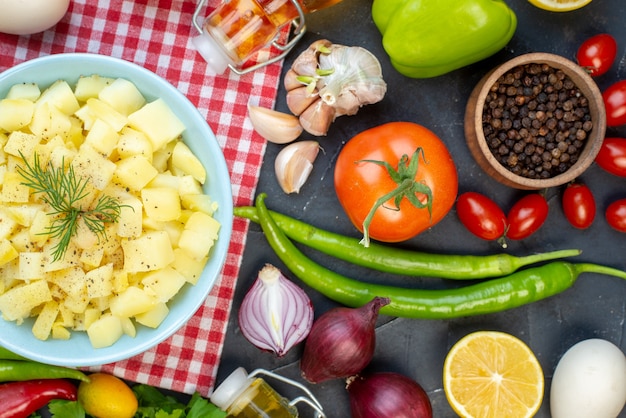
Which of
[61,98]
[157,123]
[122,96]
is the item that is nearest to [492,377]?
[157,123]

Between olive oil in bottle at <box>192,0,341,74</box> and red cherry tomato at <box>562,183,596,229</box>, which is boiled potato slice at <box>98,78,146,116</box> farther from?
red cherry tomato at <box>562,183,596,229</box>

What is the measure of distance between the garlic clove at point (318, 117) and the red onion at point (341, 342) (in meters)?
0.50

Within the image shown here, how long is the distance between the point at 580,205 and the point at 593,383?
0.50 meters

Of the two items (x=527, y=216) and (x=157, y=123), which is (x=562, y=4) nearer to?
(x=527, y=216)

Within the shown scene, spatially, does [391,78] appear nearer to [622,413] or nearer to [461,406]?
[461,406]

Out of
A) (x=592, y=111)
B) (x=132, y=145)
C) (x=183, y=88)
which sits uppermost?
(x=132, y=145)

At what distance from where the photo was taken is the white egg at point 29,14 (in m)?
1.68

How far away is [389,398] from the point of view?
1.83 metres

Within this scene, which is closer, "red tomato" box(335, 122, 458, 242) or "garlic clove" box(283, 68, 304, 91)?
"red tomato" box(335, 122, 458, 242)

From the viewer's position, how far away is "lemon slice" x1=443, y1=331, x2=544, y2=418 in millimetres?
1869

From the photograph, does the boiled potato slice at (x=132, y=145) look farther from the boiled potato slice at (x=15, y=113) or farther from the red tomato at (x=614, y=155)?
the red tomato at (x=614, y=155)

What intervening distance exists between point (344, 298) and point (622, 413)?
0.91 m

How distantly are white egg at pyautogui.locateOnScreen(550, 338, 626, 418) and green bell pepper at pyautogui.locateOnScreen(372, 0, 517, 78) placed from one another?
902 millimetres

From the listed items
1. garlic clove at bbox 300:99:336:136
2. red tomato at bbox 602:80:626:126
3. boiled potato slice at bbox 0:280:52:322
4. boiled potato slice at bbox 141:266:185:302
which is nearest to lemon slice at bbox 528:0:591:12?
red tomato at bbox 602:80:626:126
